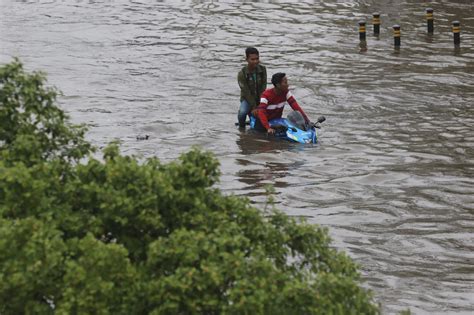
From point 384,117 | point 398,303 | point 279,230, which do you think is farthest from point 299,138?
point 279,230

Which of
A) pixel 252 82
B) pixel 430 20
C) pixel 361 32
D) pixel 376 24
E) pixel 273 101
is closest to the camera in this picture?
pixel 273 101

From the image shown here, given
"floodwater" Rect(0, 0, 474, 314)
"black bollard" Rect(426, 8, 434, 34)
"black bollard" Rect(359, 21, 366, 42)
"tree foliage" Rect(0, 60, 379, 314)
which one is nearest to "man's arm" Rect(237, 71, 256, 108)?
"floodwater" Rect(0, 0, 474, 314)

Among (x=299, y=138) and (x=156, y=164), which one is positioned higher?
(x=156, y=164)

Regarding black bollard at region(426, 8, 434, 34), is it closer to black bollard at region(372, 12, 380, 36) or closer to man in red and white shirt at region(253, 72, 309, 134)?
black bollard at region(372, 12, 380, 36)

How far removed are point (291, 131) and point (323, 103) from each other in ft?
14.7

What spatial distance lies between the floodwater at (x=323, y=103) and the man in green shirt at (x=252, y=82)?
660 millimetres

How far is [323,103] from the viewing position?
72.9ft

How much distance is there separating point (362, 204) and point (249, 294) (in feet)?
28.4

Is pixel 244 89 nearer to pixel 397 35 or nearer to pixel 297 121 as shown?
pixel 297 121

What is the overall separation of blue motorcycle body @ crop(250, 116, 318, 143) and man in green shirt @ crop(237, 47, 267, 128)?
513 mm

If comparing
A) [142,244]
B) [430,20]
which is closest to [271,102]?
[142,244]

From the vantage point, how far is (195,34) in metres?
31.3

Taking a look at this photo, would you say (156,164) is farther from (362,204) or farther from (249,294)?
(362,204)

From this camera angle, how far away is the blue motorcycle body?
1789cm
